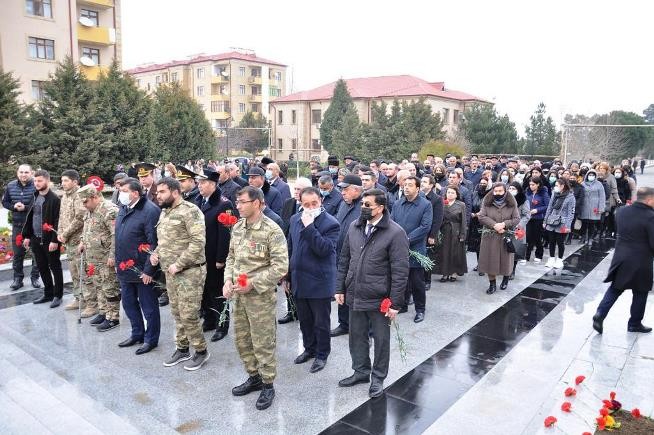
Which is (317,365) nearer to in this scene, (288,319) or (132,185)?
(288,319)

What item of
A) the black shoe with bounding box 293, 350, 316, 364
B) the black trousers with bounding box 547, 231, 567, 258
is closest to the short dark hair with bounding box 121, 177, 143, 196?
the black shoe with bounding box 293, 350, 316, 364

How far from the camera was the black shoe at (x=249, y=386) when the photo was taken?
14.4ft

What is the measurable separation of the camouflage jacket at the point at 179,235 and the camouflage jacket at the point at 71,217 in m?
2.11

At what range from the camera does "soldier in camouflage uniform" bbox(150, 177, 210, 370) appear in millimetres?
4773

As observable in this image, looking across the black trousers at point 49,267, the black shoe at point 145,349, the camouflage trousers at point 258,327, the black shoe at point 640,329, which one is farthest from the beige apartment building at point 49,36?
the black shoe at point 640,329

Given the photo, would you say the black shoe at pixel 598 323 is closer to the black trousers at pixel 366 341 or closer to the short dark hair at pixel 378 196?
the black trousers at pixel 366 341

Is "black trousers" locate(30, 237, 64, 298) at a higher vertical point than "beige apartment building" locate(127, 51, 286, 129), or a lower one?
lower

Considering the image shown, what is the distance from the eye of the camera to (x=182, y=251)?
190 inches

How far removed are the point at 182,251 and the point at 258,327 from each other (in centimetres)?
125

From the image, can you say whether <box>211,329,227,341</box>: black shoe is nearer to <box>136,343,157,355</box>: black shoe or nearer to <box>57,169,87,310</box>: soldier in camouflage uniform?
<box>136,343,157,355</box>: black shoe

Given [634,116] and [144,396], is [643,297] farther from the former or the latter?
[634,116]

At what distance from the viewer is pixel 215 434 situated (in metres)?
3.78

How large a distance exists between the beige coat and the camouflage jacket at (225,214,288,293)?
4.48m

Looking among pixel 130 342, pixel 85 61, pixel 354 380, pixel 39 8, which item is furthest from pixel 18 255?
pixel 85 61
